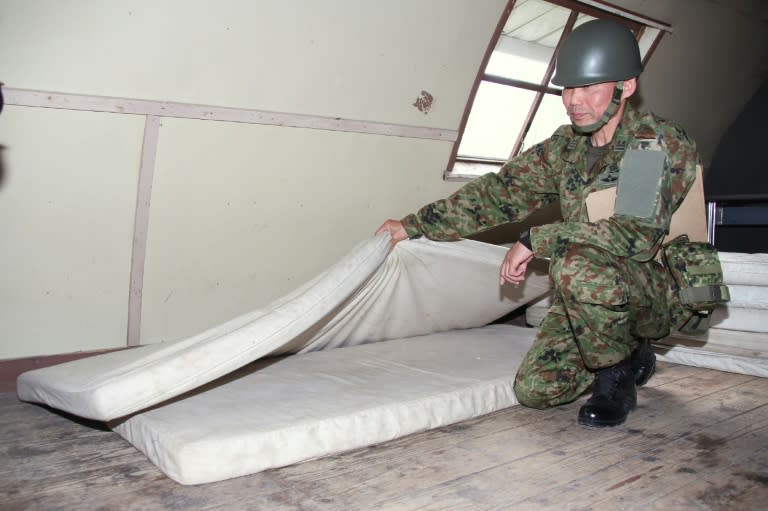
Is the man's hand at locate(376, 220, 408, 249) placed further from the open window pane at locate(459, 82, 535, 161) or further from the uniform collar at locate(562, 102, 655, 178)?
the open window pane at locate(459, 82, 535, 161)

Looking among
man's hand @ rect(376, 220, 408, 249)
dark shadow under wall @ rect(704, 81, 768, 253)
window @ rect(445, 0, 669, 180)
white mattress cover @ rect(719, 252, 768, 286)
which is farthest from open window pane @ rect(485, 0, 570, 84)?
dark shadow under wall @ rect(704, 81, 768, 253)

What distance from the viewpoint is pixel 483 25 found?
320cm

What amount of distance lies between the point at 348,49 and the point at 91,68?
963 mm

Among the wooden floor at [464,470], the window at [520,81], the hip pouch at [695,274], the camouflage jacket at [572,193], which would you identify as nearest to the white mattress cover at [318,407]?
the wooden floor at [464,470]

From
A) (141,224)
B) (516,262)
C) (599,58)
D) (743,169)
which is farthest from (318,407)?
(743,169)

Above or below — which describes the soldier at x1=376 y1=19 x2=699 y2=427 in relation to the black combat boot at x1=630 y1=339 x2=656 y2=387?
above

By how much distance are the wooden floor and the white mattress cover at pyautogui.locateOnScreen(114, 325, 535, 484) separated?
0.14 feet

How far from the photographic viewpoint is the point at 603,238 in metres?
2.22

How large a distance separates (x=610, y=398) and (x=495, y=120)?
191 centimetres

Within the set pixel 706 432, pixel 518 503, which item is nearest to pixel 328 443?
pixel 518 503

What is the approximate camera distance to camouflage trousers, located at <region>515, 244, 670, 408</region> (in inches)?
85.7

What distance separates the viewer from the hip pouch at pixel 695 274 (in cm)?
231

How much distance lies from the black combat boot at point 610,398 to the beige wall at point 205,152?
137 centimetres

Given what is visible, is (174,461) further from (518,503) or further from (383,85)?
(383,85)
